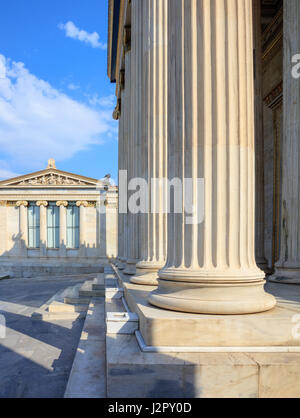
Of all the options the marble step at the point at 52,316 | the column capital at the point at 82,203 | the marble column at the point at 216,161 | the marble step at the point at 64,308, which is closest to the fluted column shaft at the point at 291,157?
the marble column at the point at 216,161

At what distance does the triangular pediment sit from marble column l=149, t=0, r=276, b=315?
293 feet

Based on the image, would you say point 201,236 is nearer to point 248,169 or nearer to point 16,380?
point 248,169

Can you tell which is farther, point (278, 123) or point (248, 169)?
point (278, 123)

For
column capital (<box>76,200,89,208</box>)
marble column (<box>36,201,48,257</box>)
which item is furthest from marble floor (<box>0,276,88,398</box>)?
marble column (<box>36,201,48,257</box>)

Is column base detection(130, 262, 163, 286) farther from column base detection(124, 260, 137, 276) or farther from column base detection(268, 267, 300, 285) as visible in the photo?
column base detection(124, 260, 137, 276)

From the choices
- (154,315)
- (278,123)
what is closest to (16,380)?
(154,315)

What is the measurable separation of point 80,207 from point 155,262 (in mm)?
82324

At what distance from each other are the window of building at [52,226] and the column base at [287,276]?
86021 millimetres

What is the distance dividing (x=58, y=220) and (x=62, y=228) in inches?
138

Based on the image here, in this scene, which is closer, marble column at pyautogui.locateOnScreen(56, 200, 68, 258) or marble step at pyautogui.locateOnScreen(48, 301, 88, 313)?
marble step at pyautogui.locateOnScreen(48, 301, 88, 313)

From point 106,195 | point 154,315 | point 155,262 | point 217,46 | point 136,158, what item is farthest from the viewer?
point 106,195

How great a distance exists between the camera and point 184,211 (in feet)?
40.7

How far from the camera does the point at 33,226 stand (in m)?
101

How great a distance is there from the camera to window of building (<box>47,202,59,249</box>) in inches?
3974
